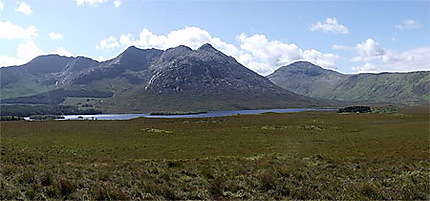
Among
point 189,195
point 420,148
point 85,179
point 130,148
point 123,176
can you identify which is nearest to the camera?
point 189,195

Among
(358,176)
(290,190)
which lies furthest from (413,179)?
(290,190)

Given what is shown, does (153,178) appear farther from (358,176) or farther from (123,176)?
(358,176)

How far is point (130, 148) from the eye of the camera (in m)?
38.2

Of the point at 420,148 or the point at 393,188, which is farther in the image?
the point at 420,148

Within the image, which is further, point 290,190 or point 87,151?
point 87,151

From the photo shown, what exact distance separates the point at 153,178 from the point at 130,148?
21.9 m

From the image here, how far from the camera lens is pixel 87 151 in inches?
1383

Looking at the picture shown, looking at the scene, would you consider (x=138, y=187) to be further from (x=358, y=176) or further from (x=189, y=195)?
(x=358, y=176)

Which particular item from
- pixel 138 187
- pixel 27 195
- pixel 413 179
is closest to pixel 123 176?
pixel 138 187

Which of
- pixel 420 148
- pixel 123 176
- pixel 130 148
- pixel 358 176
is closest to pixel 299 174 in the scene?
pixel 358 176

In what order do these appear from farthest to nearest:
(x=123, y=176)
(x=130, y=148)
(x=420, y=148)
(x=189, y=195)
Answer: (x=130, y=148) < (x=420, y=148) < (x=123, y=176) < (x=189, y=195)

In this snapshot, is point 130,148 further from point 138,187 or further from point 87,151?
point 138,187

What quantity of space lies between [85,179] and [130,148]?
22.0 meters

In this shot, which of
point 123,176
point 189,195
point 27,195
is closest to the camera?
point 27,195
